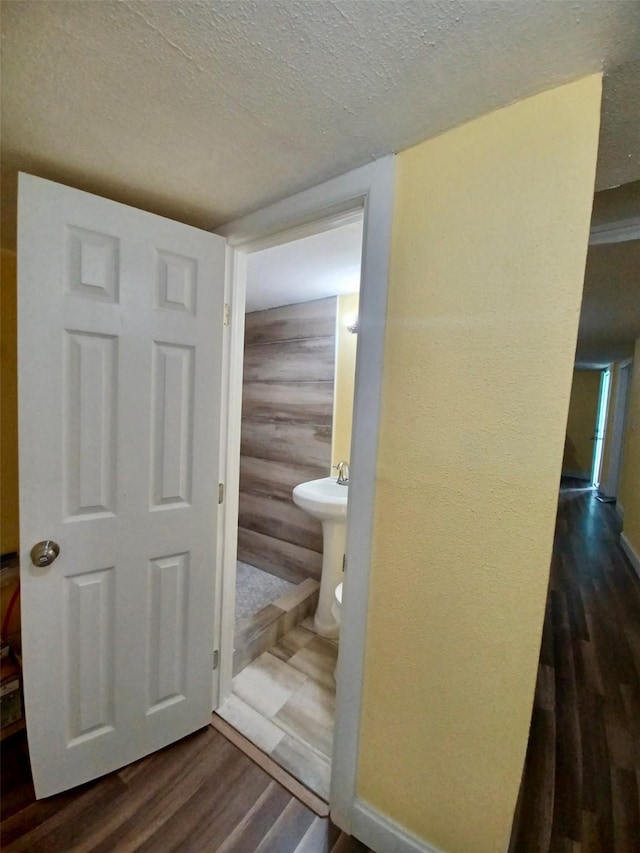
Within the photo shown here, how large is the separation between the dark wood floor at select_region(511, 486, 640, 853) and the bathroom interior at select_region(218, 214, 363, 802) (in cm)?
80

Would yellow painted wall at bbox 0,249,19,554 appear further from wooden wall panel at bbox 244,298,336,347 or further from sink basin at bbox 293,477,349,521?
wooden wall panel at bbox 244,298,336,347

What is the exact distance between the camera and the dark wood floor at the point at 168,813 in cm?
103

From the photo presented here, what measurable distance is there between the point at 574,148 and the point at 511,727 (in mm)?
1373

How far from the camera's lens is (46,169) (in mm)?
1056

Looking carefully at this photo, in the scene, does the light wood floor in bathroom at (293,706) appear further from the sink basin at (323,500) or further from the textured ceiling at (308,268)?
the textured ceiling at (308,268)

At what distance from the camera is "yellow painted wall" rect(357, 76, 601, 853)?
76 centimetres

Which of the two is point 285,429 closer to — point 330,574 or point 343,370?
point 343,370

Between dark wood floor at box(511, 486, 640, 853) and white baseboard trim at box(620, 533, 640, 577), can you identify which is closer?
dark wood floor at box(511, 486, 640, 853)

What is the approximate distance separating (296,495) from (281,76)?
172cm

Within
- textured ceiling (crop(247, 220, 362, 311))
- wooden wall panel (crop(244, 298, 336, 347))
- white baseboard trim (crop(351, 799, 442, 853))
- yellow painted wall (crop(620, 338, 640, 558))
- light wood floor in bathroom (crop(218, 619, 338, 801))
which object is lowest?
light wood floor in bathroom (crop(218, 619, 338, 801))

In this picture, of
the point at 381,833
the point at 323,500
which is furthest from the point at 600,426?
the point at 381,833

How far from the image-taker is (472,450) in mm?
863

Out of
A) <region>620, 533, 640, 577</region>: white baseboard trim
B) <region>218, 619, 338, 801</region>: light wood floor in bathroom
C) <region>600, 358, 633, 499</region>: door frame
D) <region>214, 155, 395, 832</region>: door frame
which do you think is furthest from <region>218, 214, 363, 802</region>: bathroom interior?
<region>600, 358, 633, 499</region>: door frame

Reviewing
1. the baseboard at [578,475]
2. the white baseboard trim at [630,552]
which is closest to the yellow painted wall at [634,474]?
the white baseboard trim at [630,552]
